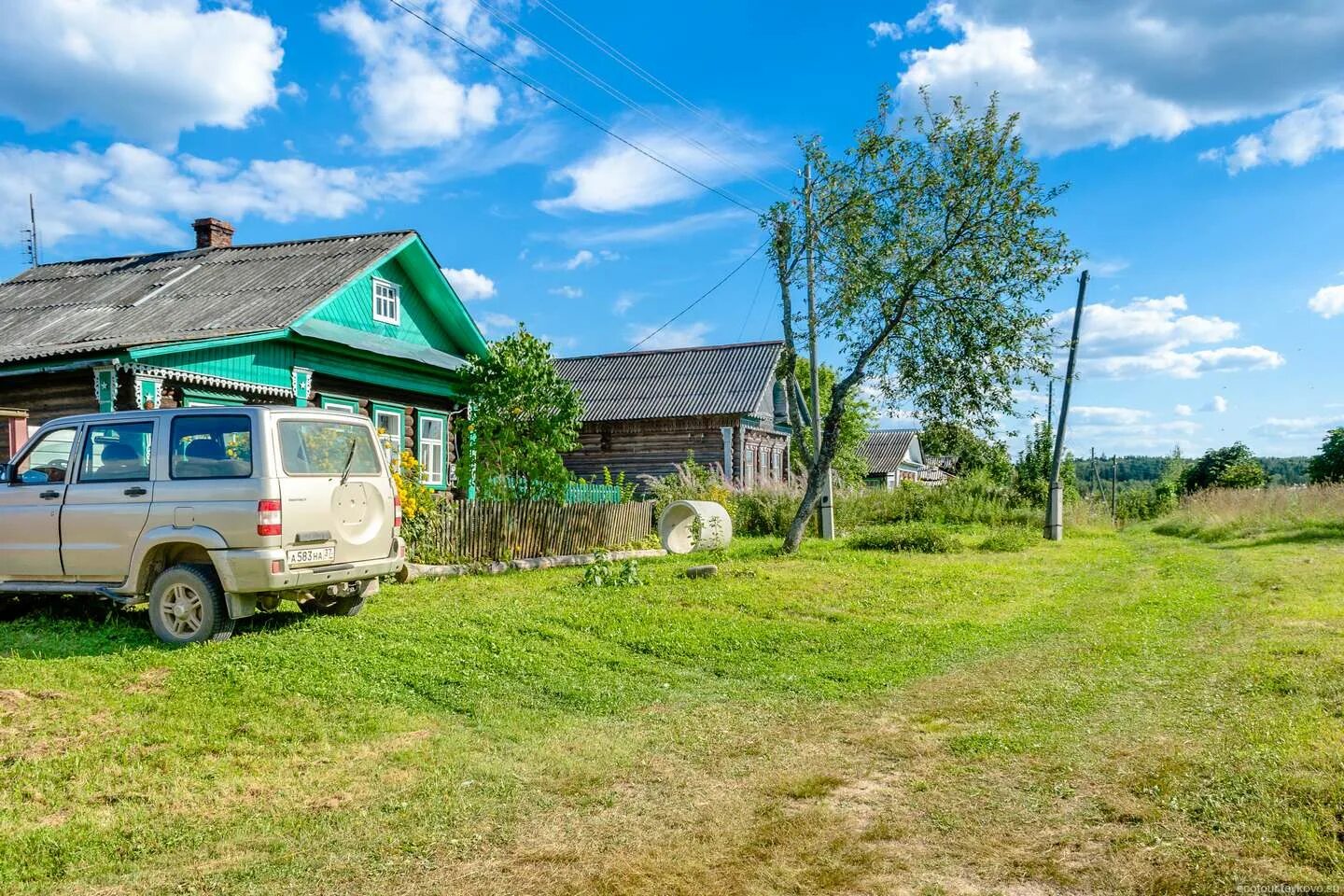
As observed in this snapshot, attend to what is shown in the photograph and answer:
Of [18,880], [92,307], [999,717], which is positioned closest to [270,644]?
[18,880]

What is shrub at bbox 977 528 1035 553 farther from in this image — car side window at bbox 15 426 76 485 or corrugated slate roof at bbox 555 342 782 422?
car side window at bbox 15 426 76 485

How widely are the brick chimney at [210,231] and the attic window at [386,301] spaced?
16.7 feet

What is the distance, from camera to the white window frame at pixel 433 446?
67.1 ft

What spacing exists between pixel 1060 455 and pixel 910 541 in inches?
Result: 337

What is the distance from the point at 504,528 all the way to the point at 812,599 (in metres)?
5.68

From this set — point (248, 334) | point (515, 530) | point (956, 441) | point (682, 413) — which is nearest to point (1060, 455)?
point (956, 441)

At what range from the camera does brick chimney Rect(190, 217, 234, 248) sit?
22406 mm

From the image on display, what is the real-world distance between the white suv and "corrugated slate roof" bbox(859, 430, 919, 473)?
53.7 m

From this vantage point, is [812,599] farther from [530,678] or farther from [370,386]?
[370,386]

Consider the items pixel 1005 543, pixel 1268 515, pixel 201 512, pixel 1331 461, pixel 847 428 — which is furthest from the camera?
pixel 847 428

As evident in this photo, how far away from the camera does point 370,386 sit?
61.8 ft

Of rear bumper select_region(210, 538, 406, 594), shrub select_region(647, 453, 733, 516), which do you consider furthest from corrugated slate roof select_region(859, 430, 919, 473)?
rear bumper select_region(210, 538, 406, 594)

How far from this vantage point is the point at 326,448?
28.1ft

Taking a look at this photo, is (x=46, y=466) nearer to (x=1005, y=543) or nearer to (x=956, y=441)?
(x=956, y=441)
